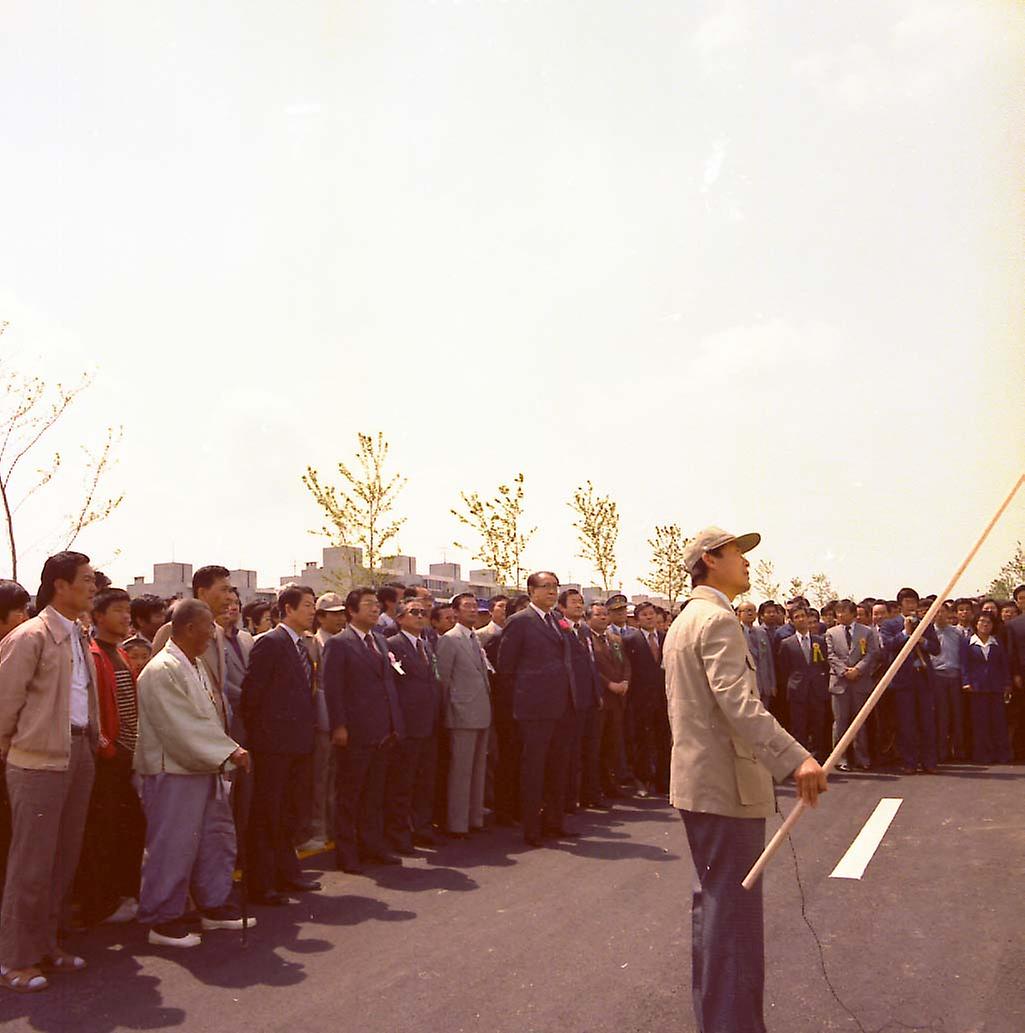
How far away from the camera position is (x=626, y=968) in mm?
5465

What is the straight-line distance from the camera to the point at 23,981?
5.27m

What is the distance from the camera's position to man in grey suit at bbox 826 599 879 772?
14.1m

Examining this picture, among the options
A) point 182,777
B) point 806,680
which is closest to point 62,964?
point 182,777

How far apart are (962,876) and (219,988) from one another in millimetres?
5230

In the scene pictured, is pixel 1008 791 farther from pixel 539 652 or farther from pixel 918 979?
pixel 918 979

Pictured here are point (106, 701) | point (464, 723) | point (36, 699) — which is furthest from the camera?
point (464, 723)

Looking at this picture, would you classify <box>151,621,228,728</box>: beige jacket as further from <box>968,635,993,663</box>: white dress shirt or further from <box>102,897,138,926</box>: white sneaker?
<box>968,635,993,663</box>: white dress shirt

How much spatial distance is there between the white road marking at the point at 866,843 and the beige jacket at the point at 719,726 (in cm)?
386

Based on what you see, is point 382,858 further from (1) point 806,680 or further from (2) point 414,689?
(1) point 806,680

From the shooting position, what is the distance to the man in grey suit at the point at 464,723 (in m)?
9.65

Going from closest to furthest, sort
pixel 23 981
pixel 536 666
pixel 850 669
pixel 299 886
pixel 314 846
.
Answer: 1. pixel 23 981
2. pixel 299 886
3. pixel 314 846
4. pixel 536 666
5. pixel 850 669

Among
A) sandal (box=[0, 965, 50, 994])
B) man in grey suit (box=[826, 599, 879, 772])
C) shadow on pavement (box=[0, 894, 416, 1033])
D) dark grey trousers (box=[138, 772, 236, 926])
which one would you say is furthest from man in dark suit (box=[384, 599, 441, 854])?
man in grey suit (box=[826, 599, 879, 772])

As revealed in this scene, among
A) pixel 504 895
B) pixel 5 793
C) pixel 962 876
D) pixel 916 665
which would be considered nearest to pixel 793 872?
pixel 962 876

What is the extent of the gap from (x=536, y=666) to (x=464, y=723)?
0.93 meters
